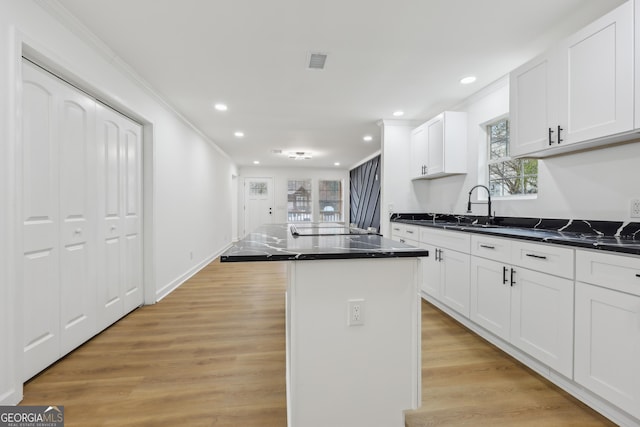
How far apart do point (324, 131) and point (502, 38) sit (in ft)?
10.0

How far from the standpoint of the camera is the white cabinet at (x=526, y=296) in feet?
5.28

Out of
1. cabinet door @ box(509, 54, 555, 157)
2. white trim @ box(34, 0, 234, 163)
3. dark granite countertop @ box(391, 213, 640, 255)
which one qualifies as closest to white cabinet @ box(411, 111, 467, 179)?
dark granite countertop @ box(391, 213, 640, 255)

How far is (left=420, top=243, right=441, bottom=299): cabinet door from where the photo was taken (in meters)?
2.98

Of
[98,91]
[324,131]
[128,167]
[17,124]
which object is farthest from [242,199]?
[17,124]

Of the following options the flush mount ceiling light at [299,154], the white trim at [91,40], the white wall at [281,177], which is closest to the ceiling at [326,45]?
the white trim at [91,40]

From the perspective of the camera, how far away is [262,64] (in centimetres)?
254

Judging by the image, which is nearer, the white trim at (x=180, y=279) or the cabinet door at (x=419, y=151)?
the white trim at (x=180, y=279)

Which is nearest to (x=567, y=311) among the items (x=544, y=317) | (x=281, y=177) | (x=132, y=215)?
(x=544, y=317)

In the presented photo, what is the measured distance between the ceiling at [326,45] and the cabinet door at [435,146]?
27 cm

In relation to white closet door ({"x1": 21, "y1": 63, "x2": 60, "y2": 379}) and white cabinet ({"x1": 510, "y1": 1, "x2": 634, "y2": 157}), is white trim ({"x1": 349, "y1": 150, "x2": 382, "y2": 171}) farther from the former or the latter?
white closet door ({"x1": 21, "y1": 63, "x2": 60, "y2": 379})

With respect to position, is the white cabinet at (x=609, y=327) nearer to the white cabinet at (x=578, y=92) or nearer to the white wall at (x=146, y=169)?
the white cabinet at (x=578, y=92)

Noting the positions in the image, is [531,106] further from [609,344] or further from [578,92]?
[609,344]

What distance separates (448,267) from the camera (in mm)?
2762

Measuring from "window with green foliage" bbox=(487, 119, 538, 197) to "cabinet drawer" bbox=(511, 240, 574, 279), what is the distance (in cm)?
105
